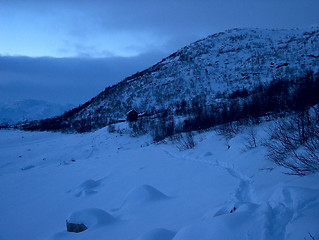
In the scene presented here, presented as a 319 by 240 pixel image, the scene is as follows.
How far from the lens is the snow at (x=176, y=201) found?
7.72 feet

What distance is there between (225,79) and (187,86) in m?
7.86

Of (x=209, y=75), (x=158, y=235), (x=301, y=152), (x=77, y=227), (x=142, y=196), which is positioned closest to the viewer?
(x=158, y=235)

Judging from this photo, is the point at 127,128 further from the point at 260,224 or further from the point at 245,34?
the point at 245,34

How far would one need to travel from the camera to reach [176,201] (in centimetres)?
421

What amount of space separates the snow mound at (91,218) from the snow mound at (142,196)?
2.43 feet

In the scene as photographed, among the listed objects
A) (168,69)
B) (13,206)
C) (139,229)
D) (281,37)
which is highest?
(281,37)

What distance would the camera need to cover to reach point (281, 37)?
5428 centimetres

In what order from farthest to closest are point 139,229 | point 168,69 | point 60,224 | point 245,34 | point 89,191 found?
point 245,34 → point 168,69 → point 89,191 → point 60,224 → point 139,229

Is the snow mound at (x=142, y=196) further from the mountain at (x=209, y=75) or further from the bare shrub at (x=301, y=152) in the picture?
the mountain at (x=209, y=75)

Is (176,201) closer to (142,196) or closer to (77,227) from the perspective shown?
(142,196)

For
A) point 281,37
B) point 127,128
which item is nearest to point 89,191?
point 127,128

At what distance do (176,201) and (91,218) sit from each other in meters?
1.66

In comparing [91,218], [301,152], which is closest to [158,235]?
[91,218]

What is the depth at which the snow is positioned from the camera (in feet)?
7.72
